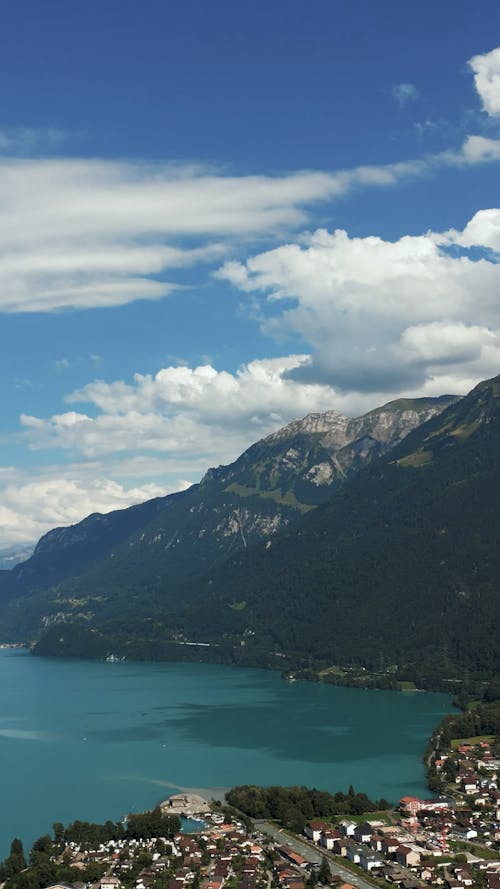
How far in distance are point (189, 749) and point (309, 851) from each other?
194 feet

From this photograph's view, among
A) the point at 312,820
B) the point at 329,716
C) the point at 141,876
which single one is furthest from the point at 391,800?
the point at 329,716

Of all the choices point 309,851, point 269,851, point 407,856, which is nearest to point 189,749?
point 309,851

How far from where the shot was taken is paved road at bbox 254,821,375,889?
80.6 metres

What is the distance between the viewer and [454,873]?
7988 cm

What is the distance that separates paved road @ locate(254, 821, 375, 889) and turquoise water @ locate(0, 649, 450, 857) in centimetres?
1891

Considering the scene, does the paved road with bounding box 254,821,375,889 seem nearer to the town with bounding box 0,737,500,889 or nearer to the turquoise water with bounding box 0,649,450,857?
the town with bounding box 0,737,500,889

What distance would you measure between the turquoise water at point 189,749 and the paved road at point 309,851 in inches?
744

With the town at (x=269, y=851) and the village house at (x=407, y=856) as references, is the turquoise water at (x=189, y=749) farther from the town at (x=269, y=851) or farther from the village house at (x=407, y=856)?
the village house at (x=407, y=856)

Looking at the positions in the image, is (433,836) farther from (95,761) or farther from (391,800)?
(95,761)

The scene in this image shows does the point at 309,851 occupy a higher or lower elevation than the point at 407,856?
lower

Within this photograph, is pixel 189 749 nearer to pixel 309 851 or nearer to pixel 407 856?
pixel 309 851

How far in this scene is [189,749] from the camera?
14525 cm

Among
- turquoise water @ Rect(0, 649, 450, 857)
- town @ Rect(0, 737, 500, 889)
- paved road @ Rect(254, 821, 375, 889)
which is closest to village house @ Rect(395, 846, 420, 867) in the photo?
town @ Rect(0, 737, 500, 889)

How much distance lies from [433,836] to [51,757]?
69352mm
